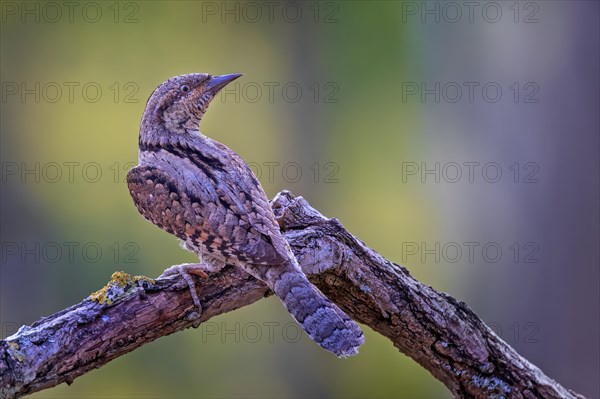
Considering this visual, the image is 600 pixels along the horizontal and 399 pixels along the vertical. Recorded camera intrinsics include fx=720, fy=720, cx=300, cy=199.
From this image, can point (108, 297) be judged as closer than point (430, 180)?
Yes

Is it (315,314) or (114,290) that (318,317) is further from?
(114,290)

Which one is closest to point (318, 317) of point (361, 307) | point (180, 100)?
point (361, 307)

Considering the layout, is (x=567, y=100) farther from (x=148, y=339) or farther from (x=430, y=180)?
(x=148, y=339)

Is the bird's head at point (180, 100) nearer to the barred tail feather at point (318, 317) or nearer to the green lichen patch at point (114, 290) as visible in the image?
the green lichen patch at point (114, 290)

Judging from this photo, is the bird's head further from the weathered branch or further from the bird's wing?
the weathered branch

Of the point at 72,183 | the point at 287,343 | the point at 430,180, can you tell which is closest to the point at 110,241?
the point at 72,183

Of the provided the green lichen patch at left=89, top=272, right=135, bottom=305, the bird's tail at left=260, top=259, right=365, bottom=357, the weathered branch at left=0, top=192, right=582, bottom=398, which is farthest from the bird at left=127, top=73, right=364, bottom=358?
the green lichen patch at left=89, top=272, right=135, bottom=305

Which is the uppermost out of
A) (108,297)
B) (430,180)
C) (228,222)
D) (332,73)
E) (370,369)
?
(332,73)
